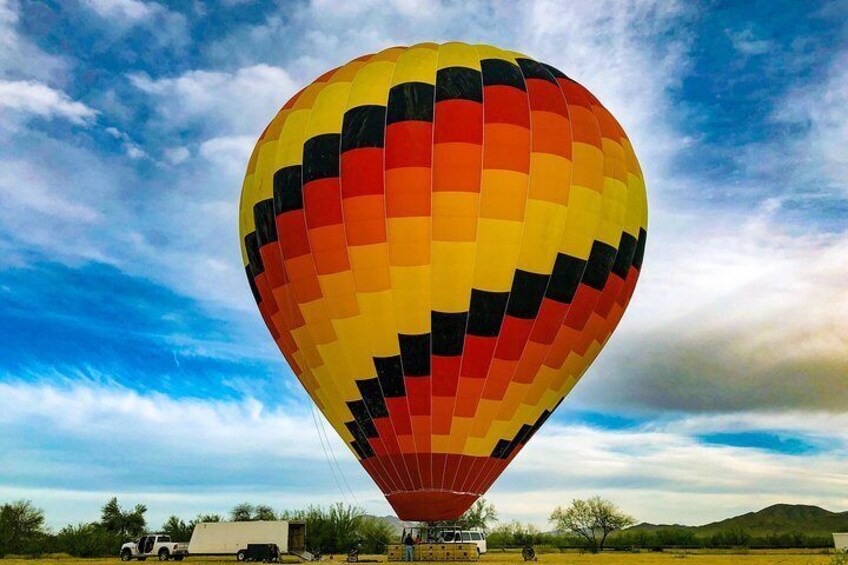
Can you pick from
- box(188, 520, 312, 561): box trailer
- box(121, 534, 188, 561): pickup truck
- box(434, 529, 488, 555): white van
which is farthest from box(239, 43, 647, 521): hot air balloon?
box(121, 534, 188, 561): pickup truck

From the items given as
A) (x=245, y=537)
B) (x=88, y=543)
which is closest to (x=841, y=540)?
(x=245, y=537)

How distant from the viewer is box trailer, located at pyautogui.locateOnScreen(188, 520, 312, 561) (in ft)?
102

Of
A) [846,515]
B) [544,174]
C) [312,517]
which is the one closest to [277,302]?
[544,174]

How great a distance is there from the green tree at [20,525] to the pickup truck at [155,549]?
14.3 metres

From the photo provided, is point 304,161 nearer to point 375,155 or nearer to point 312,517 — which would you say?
point 375,155

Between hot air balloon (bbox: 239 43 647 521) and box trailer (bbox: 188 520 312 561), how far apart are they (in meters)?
11.7

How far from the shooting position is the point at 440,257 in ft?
63.9

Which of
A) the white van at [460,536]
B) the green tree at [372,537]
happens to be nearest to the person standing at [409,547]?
the white van at [460,536]

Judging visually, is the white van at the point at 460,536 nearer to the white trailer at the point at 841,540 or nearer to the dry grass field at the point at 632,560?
the dry grass field at the point at 632,560

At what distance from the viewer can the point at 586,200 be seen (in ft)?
68.3

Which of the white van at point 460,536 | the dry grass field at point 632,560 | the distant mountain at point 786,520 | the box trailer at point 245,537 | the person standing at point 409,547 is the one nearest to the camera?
the person standing at point 409,547

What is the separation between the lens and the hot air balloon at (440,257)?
772 inches

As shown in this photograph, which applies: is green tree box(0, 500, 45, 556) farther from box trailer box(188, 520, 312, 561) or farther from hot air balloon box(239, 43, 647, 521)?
hot air balloon box(239, 43, 647, 521)

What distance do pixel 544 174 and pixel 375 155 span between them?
4562 mm
